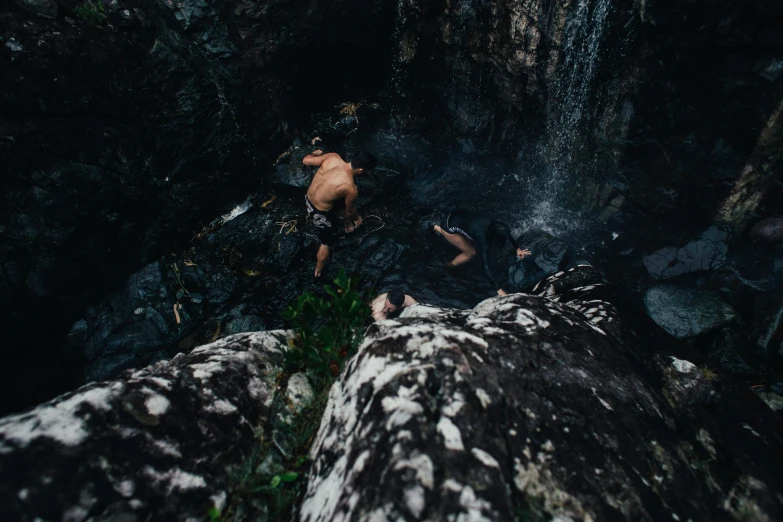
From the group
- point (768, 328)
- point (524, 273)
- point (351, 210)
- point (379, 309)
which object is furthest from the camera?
point (351, 210)

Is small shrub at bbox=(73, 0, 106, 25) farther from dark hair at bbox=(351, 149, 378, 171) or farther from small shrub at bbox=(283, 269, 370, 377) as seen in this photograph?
small shrub at bbox=(283, 269, 370, 377)

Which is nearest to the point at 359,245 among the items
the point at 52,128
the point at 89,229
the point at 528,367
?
the point at 89,229

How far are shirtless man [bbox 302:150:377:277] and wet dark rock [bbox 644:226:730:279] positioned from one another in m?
5.66

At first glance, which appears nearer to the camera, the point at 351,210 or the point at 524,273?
the point at 524,273

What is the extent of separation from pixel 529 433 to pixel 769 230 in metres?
7.49

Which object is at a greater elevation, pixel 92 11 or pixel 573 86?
pixel 92 11

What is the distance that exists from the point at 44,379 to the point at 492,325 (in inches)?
281

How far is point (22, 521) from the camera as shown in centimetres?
171

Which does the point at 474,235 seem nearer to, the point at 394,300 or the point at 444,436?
the point at 394,300

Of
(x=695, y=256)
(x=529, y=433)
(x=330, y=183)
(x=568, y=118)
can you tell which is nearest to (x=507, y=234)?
(x=568, y=118)

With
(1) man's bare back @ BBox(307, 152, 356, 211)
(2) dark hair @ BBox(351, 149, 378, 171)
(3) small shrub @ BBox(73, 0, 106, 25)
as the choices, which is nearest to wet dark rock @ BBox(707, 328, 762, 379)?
(2) dark hair @ BBox(351, 149, 378, 171)

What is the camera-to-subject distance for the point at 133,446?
2.09 meters

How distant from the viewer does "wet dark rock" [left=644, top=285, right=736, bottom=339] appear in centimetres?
603

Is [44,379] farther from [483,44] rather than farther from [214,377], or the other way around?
[483,44]
